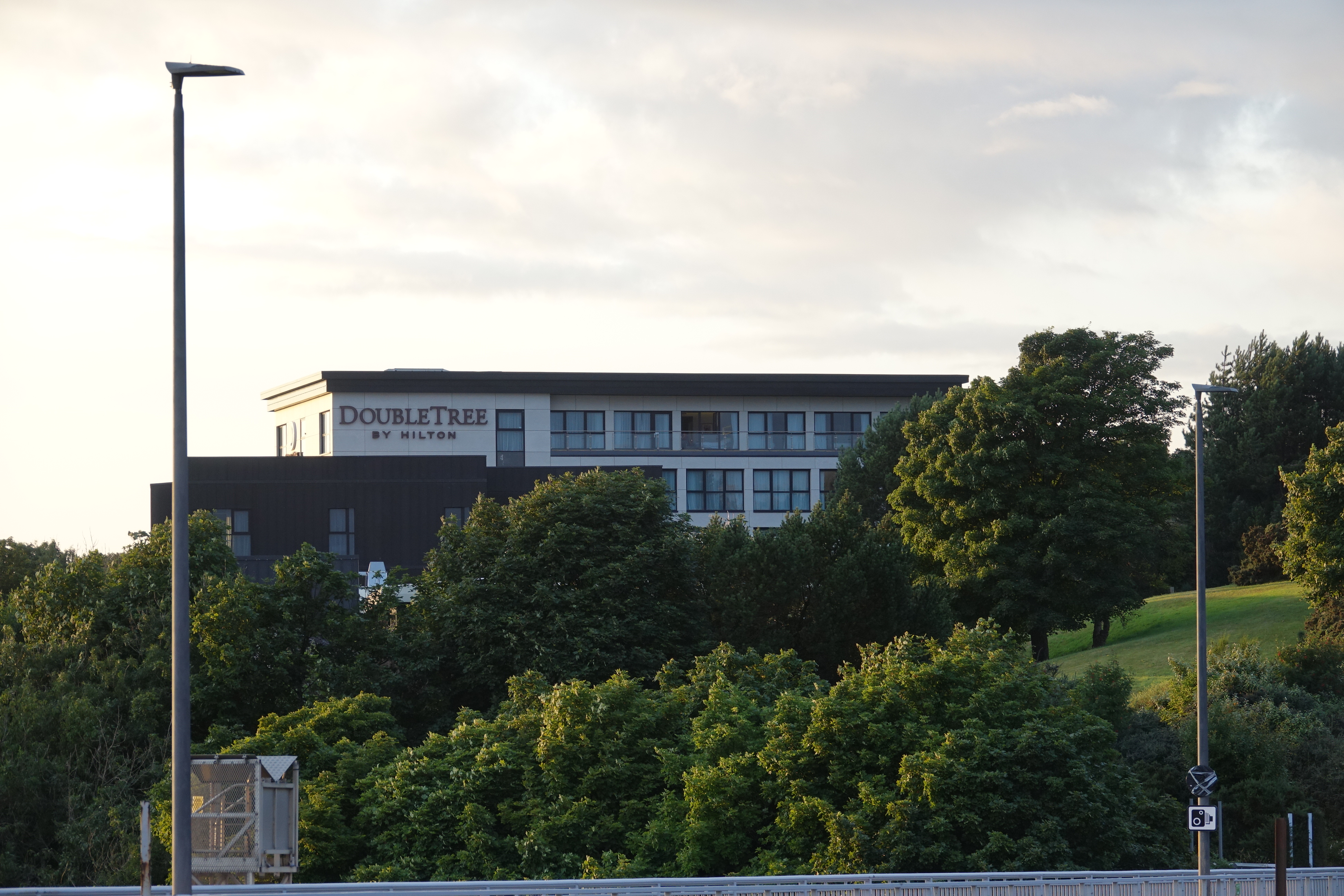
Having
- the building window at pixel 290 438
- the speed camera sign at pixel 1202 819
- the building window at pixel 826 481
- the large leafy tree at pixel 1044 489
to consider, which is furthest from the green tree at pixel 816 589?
the building window at pixel 290 438

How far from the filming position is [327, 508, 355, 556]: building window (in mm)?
60250

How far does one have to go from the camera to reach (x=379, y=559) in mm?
60188

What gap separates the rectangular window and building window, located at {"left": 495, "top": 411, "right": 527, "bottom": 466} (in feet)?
31.7

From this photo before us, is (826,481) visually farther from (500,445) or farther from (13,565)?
(13,565)

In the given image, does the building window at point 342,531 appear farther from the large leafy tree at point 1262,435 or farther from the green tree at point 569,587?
the large leafy tree at point 1262,435

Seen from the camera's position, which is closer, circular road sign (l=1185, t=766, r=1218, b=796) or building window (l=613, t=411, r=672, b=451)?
circular road sign (l=1185, t=766, r=1218, b=796)

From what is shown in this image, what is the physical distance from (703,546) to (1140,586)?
4160 cm

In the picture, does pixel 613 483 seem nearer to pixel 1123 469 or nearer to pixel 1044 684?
pixel 1044 684

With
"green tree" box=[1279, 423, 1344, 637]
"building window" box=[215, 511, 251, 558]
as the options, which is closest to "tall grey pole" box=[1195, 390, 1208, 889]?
"green tree" box=[1279, 423, 1344, 637]

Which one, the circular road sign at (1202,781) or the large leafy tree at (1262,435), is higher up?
the large leafy tree at (1262,435)

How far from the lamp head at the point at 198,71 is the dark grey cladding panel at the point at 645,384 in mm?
60402

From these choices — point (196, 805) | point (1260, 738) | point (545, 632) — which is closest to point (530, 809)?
point (545, 632)

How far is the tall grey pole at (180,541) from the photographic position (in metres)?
13.1

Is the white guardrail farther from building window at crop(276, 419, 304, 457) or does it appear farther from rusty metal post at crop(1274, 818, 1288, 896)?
building window at crop(276, 419, 304, 457)
